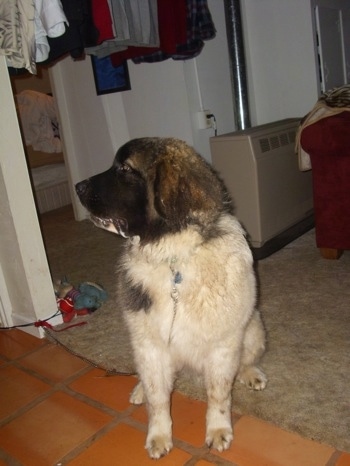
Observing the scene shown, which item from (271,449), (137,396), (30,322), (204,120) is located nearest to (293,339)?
(271,449)

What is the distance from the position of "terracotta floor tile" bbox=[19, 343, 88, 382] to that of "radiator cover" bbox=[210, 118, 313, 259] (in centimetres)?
151

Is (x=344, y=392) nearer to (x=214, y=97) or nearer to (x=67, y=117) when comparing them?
(x=214, y=97)

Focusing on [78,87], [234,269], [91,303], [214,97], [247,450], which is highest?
[78,87]

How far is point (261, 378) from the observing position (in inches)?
64.4

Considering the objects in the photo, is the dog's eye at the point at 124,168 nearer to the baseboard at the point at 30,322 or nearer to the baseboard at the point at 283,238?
the baseboard at the point at 30,322

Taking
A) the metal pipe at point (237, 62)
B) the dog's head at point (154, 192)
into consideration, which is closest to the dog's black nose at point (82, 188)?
the dog's head at point (154, 192)

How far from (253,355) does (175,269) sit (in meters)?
0.60

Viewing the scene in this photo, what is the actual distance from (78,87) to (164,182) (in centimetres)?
343

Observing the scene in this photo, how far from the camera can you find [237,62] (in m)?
3.60

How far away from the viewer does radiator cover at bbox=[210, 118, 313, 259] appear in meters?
2.88

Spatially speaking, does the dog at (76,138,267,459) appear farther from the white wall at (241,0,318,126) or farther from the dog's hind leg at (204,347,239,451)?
the white wall at (241,0,318,126)

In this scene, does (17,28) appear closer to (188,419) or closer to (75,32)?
(75,32)

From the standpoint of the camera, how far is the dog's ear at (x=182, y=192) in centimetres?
115

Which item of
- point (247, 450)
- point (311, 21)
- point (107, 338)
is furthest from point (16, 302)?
point (311, 21)
